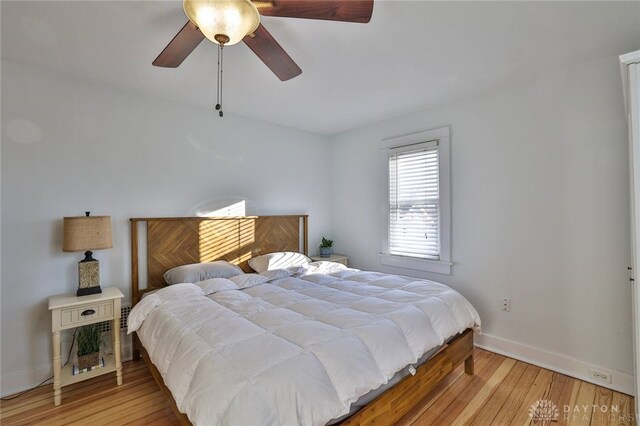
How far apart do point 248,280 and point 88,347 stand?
135 cm

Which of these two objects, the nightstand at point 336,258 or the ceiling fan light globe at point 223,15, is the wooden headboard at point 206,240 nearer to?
the nightstand at point 336,258

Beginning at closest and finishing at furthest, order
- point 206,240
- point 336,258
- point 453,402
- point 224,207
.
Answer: point 453,402 → point 206,240 → point 224,207 → point 336,258

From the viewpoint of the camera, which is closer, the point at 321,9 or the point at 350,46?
the point at 321,9

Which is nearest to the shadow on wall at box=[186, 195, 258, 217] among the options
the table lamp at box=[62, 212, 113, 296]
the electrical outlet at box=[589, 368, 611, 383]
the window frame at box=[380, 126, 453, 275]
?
the table lamp at box=[62, 212, 113, 296]

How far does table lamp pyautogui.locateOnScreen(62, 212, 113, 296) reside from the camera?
2275mm

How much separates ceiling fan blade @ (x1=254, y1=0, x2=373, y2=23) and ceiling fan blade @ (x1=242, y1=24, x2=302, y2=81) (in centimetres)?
13

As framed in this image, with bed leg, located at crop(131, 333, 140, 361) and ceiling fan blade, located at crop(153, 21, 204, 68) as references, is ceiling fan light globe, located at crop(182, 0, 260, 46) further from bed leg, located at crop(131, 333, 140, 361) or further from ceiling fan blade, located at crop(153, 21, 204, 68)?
bed leg, located at crop(131, 333, 140, 361)

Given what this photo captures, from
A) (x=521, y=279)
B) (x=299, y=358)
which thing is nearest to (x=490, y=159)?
(x=521, y=279)

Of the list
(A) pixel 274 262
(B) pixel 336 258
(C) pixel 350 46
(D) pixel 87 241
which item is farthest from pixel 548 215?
(D) pixel 87 241

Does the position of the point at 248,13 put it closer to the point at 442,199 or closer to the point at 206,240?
the point at 206,240

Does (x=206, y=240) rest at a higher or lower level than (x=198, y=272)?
higher

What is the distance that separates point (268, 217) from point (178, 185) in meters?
1.13

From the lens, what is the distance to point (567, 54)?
7.51 ft

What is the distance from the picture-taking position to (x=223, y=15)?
4.21 ft
